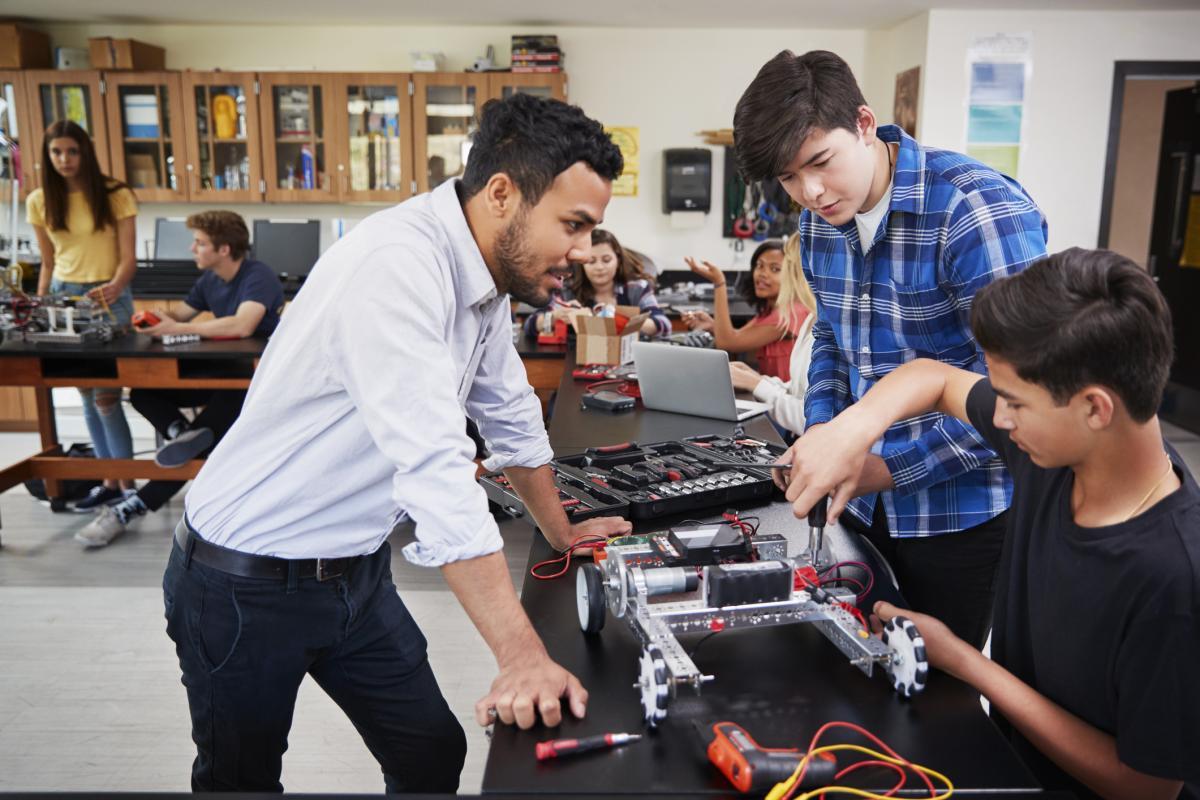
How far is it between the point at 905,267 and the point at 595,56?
535 cm

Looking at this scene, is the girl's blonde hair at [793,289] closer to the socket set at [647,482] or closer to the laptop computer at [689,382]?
the laptop computer at [689,382]

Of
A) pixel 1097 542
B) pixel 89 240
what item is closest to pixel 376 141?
pixel 89 240

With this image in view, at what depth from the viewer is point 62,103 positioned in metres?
5.93

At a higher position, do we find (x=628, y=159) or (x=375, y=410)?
(x=628, y=159)

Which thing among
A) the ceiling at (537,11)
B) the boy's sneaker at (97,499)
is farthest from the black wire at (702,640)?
the ceiling at (537,11)

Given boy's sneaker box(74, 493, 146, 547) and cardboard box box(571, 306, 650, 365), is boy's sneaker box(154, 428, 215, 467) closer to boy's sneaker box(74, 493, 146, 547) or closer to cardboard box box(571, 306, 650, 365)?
boy's sneaker box(74, 493, 146, 547)

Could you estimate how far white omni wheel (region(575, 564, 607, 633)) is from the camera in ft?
3.73

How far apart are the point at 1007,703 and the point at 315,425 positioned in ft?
2.98

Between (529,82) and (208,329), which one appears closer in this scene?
(208,329)

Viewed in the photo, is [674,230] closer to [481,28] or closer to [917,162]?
[481,28]

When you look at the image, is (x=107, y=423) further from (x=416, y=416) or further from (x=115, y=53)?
(x=416, y=416)

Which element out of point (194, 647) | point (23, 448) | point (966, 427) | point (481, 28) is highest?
point (481, 28)

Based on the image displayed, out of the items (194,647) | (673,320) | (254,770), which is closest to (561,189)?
(194,647)

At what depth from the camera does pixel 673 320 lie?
4.41 m
